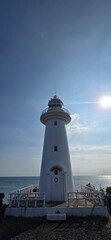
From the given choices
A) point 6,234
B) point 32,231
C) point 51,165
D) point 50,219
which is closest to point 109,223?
point 50,219

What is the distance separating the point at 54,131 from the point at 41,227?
7266mm

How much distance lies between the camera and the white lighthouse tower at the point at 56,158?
39.4 feet

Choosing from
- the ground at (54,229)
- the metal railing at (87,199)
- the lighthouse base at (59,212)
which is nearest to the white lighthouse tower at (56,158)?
the metal railing at (87,199)

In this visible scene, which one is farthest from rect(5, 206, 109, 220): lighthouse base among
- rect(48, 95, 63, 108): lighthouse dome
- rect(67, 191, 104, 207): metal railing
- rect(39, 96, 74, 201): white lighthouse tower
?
rect(48, 95, 63, 108): lighthouse dome

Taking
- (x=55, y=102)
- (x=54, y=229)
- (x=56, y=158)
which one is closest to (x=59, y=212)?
(x=54, y=229)

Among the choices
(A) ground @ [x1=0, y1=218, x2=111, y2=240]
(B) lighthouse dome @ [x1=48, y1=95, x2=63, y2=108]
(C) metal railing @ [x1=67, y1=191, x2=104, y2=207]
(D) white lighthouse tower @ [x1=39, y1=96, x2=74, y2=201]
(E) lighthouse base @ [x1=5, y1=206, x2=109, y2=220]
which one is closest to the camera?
(A) ground @ [x1=0, y1=218, x2=111, y2=240]

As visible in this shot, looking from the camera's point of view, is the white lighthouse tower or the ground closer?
the ground

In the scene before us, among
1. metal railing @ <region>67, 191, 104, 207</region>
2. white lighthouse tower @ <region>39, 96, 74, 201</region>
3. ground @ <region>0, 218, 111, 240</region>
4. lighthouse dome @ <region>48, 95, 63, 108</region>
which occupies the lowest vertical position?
ground @ <region>0, 218, 111, 240</region>

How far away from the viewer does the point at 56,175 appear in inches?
484

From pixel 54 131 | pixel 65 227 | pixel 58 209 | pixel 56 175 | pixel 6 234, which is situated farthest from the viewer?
pixel 54 131

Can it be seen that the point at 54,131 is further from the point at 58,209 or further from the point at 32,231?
the point at 32,231

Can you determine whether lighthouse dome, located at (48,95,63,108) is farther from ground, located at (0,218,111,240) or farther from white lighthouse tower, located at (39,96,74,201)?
ground, located at (0,218,111,240)

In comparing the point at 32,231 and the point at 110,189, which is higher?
Answer: the point at 110,189

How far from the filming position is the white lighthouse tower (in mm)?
12016
